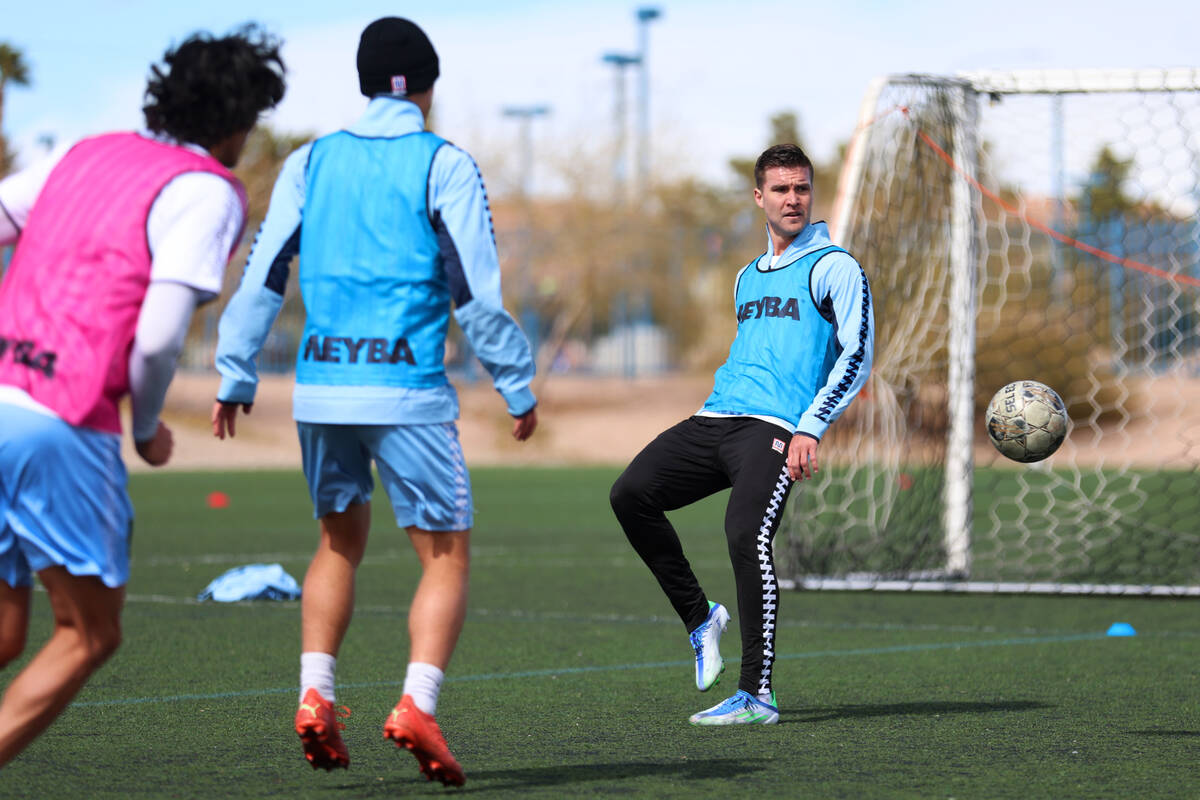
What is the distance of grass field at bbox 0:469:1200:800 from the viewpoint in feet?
15.7

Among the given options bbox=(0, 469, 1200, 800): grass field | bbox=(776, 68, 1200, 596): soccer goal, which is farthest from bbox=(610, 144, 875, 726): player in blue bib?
bbox=(776, 68, 1200, 596): soccer goal

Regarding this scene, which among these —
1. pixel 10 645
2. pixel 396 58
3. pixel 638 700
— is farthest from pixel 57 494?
pixel 638 700

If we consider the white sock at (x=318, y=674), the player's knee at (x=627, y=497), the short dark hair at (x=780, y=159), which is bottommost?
the white sock at (x=318, y=674)

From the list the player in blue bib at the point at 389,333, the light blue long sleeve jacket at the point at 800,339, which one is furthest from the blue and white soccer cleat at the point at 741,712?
the player in blue bib at the point at 389,333

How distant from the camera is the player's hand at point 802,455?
5.86 metres

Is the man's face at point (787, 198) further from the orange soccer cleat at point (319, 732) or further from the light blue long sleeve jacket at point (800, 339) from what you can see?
the orange soccer cleat at point (319, 732)

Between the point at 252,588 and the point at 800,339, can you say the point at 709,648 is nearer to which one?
the point at 800,339

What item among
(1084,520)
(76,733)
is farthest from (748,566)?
(1084,520)

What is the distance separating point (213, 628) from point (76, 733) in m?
3.04

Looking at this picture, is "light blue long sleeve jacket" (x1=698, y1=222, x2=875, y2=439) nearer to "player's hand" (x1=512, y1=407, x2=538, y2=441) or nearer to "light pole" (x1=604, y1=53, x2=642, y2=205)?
"player's hand" (x1=512, y1=407, x2=538, y2=441)

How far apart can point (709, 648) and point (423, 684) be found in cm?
203

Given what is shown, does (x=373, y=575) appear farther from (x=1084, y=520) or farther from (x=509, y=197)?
(x=509, y=197)

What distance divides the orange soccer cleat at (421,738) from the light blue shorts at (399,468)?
0.52 meters

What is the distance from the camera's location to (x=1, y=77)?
32875 mm
